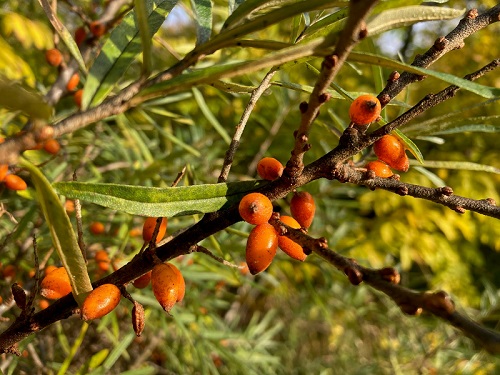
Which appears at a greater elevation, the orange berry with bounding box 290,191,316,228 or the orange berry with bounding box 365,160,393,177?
the orange berry with bounding box 365,160,393,177

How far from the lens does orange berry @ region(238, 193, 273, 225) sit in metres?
0.49

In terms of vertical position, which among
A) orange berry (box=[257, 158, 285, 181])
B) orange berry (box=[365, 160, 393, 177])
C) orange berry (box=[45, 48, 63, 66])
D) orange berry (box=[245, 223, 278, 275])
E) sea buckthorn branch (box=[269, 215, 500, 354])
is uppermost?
orange berry (box=[45, 48, 63, 66])

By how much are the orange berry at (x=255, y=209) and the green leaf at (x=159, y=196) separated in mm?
54

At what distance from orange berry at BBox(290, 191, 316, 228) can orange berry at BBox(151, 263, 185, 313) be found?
0.59 ft

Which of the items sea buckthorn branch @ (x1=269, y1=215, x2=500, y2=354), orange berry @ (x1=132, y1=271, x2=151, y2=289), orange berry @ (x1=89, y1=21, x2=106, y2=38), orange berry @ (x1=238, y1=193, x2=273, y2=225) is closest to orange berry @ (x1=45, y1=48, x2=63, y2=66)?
orange berry @ (x1=89, y1=21, x2=106, y2=38)

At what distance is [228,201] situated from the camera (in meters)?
0.55

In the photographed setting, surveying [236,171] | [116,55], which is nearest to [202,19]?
[116,55]

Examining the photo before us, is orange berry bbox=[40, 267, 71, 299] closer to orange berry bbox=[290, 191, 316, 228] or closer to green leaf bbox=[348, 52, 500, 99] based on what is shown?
orange berry bbox=[290, 191, 316, 228]

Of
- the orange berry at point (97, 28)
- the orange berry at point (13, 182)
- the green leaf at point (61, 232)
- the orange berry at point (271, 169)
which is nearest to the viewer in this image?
the green leaf at point (61, 232)

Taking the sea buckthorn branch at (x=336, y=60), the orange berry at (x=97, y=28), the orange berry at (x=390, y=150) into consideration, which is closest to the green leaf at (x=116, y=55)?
the sea buckthorn branch at (x=336, y=60)

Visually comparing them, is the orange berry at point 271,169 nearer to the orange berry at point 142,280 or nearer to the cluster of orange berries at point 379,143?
the cluster of orange berries at point 379,143

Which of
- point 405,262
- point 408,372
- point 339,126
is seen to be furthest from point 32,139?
point 405,262

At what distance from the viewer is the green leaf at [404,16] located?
16.8 inches

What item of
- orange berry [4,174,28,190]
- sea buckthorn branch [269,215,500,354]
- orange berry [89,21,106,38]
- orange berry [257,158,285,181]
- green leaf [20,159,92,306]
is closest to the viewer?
sea buckthorn branch [269,215,500,354]
